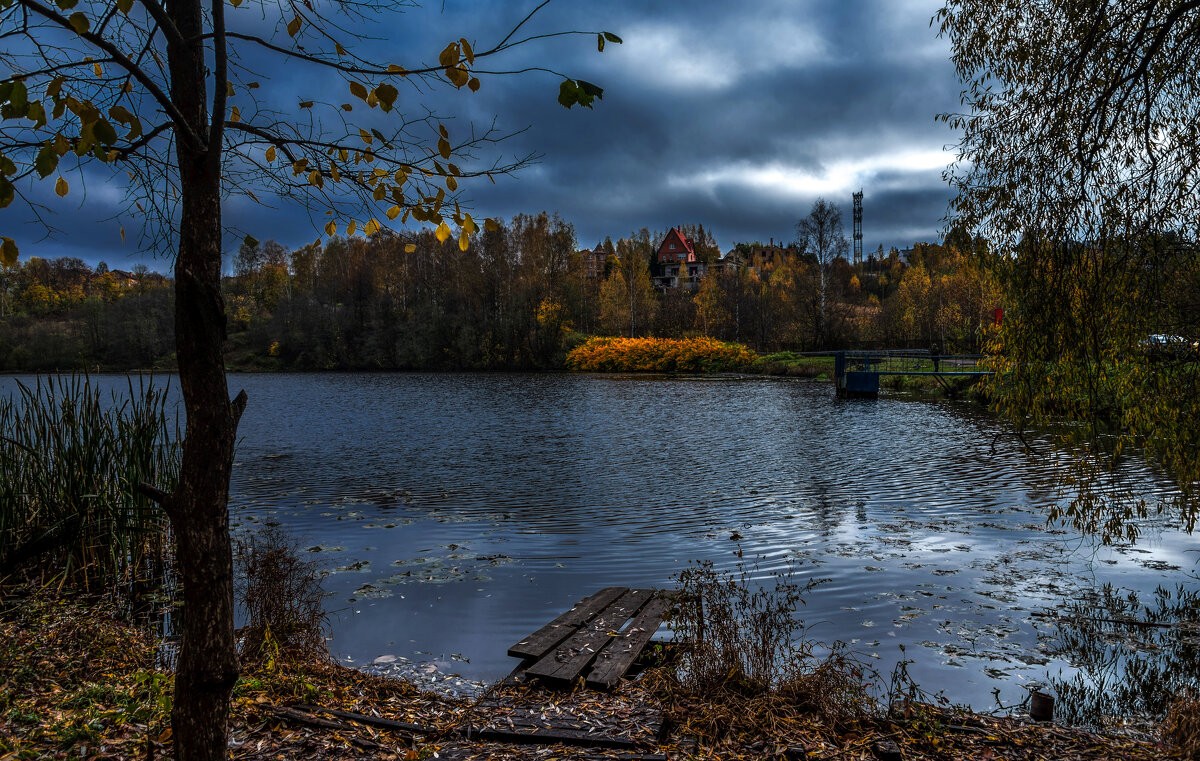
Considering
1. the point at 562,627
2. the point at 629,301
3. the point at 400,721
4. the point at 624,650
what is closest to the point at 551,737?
the point at 400,721

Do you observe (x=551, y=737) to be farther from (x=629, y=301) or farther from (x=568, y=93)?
(x=629, y=301)

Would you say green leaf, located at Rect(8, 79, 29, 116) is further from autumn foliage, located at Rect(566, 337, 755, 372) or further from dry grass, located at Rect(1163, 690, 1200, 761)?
autumn foliage, located at Rect(566, 337, 755, 372)

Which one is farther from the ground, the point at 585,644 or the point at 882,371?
the point at 882,371

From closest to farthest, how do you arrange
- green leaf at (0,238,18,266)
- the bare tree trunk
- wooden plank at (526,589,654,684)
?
green leaf at (0,238,18,266)
the bare tree trunk
wooden plank at (526,589,654,684)

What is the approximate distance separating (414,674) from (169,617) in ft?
8.67

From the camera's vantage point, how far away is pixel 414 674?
5176 mm

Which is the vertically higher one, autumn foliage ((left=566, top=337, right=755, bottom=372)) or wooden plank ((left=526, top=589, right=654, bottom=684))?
autumn foliage ((left=566, top=337, right=755, bottom=372))

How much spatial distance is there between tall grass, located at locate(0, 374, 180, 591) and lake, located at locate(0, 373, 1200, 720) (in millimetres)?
1915

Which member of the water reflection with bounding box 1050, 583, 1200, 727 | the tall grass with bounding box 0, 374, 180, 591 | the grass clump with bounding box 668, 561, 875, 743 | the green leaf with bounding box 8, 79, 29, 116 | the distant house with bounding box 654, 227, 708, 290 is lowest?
the water reflection with bounding box 1050, 583, 1200, 727

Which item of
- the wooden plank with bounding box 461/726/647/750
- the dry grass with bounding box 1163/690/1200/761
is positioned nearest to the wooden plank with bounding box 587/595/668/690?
the wooden plank with bounding box 461/726/647/750

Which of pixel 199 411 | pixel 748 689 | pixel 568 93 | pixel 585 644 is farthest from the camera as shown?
pixel 585 644

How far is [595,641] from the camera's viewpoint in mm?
5297

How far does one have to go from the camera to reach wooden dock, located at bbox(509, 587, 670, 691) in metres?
4.74

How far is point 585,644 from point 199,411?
3.77m
